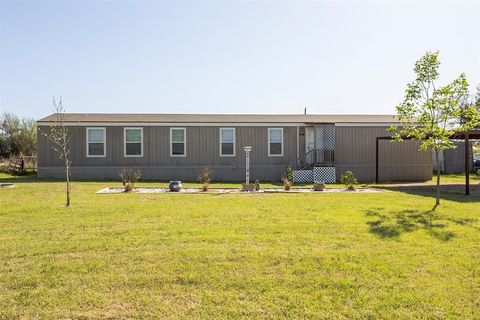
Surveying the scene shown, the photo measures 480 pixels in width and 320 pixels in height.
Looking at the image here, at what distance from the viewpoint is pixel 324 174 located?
60.5ft

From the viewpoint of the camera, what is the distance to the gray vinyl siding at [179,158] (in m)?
18.4

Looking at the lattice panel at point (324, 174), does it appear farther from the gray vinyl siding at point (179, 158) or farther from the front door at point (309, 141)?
the gray vinyl siding at point (179, 158)

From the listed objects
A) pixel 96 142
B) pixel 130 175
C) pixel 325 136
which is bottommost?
pixel 130 175

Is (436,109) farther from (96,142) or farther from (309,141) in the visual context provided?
(96,142)

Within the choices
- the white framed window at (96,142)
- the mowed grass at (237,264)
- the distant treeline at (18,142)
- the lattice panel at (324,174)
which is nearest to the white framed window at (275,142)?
the lattice panel at (324,174)

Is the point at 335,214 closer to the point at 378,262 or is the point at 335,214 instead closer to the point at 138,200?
the point at 378,262

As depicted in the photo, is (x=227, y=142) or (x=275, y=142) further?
(x=275, y=142)

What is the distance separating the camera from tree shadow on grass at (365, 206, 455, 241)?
20.8 ft

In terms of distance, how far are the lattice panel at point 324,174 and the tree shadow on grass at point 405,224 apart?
960cm

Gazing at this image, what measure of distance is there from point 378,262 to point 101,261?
3.54 metres

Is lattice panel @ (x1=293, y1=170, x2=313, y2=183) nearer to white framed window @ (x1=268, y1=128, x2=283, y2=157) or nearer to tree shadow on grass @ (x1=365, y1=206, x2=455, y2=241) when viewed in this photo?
white framed window @ (x1=268, y1=128, x2=283, y2=157)

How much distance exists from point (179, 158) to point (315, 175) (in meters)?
6.79

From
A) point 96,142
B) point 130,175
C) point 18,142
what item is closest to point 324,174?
point 130,175

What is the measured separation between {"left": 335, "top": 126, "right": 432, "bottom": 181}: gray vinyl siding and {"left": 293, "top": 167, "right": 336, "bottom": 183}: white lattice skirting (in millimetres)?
1341
